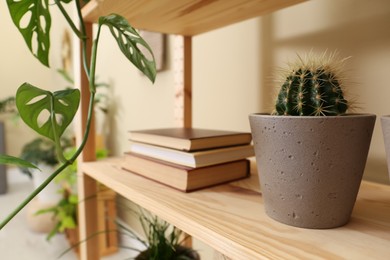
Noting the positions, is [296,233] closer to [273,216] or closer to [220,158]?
[273,216]

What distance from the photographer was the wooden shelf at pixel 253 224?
30 centimetres

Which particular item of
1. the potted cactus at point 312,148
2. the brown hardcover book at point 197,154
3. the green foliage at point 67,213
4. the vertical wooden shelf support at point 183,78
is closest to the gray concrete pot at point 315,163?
the potted cactus at point 312,148

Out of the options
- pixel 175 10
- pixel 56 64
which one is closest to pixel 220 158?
pixel 175 10

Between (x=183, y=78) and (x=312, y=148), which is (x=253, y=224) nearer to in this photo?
(x=312, y=148)

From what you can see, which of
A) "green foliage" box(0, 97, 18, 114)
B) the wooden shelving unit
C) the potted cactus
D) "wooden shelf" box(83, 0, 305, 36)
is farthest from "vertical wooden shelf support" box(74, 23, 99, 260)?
"green foliage" box(0, 97, 18, 114)

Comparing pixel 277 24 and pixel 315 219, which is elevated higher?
pixel 277 24

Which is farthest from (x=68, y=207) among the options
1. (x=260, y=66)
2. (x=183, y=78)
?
(x=260, y=66)

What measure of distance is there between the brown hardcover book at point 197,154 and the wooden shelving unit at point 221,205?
0.17 ft

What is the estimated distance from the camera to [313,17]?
2.16ft

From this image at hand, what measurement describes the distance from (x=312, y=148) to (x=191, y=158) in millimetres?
241

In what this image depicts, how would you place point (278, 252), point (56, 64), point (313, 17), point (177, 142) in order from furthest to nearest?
point (56, 64), point (313, 17), point (177, 142), point (278, 252)

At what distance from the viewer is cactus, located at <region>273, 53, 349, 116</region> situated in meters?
0.35

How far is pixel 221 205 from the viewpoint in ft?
1.47

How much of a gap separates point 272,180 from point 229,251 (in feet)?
0.33
